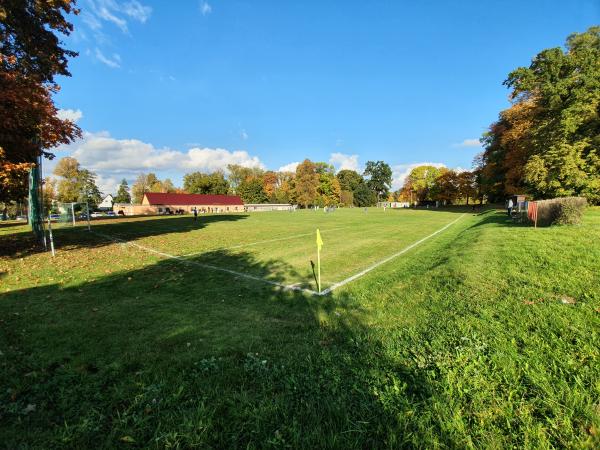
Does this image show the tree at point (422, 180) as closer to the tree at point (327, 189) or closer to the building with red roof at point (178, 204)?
the tree at point (327, 189)

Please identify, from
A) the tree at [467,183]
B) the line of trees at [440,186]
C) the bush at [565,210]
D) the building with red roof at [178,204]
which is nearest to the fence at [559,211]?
the bush at [565,210]

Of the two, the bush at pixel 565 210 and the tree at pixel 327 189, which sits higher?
the tree at pixel 327 189

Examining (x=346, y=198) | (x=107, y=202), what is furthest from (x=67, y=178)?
(x=346, y=198)

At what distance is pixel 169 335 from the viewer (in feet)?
15.7

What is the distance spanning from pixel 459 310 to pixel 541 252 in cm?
425

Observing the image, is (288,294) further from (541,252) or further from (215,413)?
(541,252)

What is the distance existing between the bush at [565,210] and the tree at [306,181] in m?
83.2

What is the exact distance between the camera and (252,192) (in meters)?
104

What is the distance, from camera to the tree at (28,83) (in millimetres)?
9852

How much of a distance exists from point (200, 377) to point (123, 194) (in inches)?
5239

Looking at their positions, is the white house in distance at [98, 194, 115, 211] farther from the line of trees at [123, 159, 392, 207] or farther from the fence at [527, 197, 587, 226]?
the fence at [527, 197, 587, 226]

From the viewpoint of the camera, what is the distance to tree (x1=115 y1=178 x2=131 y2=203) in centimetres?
11350

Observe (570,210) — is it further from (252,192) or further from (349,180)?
(349,180)

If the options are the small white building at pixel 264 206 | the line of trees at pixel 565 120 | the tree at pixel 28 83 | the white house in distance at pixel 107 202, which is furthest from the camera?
the white house in distance at pixel 107 202
